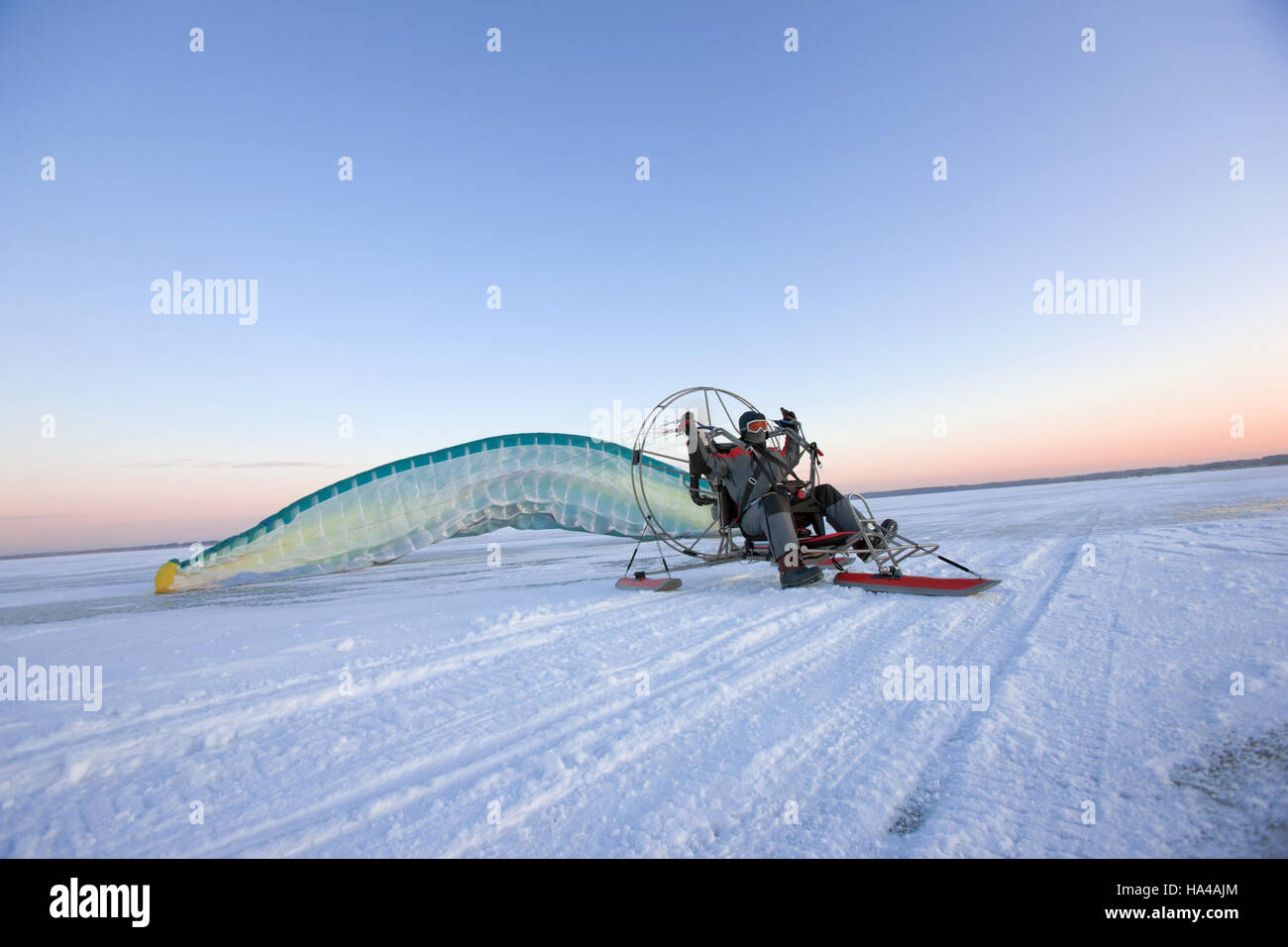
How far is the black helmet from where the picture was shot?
29.8ft

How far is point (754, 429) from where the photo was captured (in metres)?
9.20

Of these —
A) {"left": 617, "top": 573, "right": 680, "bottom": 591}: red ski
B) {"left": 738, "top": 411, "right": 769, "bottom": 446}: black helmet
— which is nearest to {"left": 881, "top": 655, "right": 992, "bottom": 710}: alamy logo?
{"left": 617, "top": 573, "right": 680, "bottom": 591}: red ski

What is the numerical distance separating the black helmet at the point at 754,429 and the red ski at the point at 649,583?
98.4 inches

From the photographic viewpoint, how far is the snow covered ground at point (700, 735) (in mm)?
2230

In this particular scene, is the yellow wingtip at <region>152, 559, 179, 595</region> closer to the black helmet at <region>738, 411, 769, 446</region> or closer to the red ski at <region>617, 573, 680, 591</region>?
the red ski at <region>617, 573, 680, 591</region>

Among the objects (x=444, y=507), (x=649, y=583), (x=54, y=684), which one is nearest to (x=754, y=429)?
(x=649, y=583)

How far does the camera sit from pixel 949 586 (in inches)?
264

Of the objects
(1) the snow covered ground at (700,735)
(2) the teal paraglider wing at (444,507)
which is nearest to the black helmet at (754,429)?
(1) the snow covered ground at (700,735)
